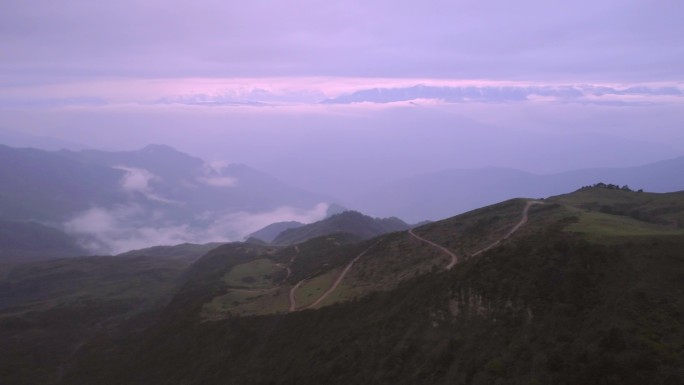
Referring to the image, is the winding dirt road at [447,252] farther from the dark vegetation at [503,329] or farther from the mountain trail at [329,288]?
the mountain trail at [329,288]

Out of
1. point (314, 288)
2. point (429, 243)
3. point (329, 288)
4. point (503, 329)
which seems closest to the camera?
point (503, 329)

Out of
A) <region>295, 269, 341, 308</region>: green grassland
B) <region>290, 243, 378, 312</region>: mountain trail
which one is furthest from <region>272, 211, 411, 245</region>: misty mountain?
<region>295, 269, 341, 308</region>: green grassland

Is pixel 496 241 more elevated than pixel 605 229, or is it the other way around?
pixel 605 229

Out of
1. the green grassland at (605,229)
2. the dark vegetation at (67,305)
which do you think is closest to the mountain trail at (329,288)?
the green grassland at (605,229)

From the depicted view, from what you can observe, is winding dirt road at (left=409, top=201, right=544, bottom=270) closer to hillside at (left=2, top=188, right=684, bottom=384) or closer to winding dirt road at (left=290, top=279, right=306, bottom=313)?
hillside at (left=2, top=188, right=684, bottom=384)

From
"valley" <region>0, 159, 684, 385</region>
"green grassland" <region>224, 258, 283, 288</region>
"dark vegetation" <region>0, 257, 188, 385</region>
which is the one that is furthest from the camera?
"green grassland" <region>224, 258, 283, 288</region>

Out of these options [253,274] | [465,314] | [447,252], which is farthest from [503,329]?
[253,274]

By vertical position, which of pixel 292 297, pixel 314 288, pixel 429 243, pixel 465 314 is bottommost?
Result: pixel 292 297

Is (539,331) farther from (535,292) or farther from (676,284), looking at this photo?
(676,284)

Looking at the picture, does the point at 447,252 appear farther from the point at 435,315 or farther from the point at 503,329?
the point at 503,329
